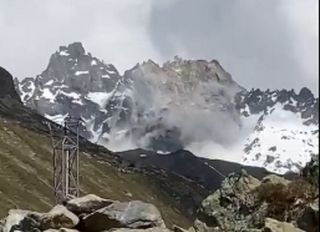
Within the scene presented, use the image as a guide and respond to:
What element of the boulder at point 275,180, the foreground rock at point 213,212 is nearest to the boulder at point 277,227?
the foreground rock at point 213,212

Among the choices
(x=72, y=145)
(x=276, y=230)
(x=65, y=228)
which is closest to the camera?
(x=276, y=230)

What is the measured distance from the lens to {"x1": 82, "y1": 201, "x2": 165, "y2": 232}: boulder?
3362 cm

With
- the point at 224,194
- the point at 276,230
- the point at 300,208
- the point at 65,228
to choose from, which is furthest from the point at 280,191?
the point at 65,228

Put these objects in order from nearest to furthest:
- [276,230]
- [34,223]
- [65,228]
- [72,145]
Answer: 1. [276,230]
2. [65,228]
3. [34,223]
4. [72,145]

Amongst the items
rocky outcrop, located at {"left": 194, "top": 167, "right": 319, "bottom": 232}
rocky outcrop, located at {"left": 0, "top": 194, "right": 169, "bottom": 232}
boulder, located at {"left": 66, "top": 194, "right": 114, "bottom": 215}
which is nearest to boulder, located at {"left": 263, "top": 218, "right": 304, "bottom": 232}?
rocky outcrop, located at {"left": 194, "top": 167, "right": 319, "bottom": 232}

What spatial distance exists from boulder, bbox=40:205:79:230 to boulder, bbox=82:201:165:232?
1.80 feet

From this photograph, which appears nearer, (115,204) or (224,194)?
(115,204)

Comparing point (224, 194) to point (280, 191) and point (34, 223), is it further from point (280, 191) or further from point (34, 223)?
point (34, 223)

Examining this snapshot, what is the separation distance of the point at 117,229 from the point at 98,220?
147 cm

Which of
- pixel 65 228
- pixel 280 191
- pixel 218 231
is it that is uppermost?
pixel 280 191

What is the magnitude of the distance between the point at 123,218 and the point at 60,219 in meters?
2.78

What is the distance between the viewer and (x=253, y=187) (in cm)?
3644

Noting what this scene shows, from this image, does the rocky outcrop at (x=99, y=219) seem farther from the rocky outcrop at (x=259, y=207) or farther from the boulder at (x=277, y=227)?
the boulder at (x=277, y=227)

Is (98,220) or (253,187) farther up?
(253,187)
